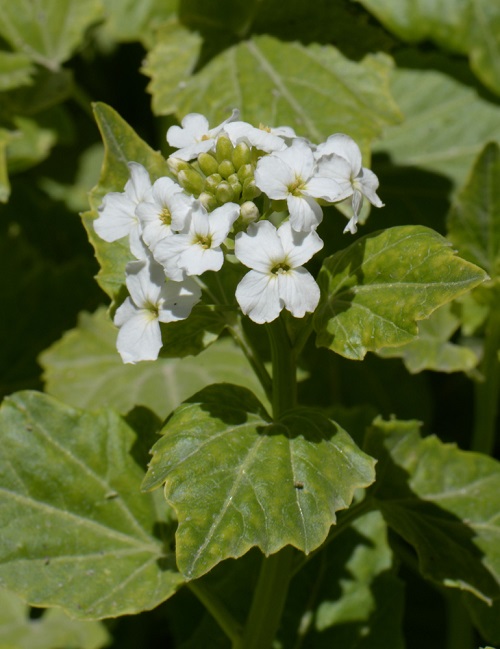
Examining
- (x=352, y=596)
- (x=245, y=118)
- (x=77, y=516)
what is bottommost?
(x=352, y=596)

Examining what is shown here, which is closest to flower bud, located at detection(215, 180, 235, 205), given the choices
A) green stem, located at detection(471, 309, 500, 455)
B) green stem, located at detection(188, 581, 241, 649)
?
green stem, located at detection(188, 581, 241, 649)

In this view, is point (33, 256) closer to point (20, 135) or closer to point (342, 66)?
point (20, 135)

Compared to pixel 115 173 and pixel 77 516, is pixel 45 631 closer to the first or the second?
pixel 77 516

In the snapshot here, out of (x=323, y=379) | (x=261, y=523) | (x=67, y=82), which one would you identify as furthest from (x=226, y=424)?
(x=67, y=82)

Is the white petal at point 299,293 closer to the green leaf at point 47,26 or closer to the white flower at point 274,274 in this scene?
the white flower at point 274,274

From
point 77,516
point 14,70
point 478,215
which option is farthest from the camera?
point 14,70

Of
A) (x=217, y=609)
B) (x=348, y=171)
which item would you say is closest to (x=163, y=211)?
(x=348, y=171)

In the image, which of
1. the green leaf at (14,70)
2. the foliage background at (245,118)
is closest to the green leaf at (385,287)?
the foliage background at (245,118)
